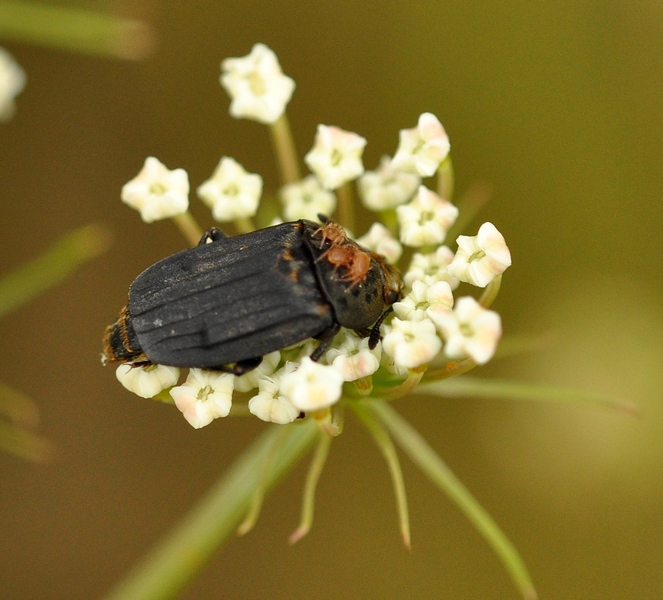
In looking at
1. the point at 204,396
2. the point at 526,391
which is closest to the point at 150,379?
the point at 204,396

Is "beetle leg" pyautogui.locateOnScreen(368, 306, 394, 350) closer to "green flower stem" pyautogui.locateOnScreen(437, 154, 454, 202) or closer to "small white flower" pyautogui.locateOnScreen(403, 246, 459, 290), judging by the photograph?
"small white flower" pyautogui.locateOnScreen(403, 246, 459, 290)

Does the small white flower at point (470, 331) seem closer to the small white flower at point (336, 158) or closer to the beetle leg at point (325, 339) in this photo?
the beetle leg at point (325, 339)

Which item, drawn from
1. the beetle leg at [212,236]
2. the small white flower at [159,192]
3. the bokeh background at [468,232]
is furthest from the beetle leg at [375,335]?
the bokeh background at [468,232]

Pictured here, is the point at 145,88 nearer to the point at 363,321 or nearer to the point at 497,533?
the point at 363,321

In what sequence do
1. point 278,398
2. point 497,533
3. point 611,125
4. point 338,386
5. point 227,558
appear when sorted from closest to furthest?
point 338,386 < point 278,398 < point 497,533 < point 611,125 < point 227,558

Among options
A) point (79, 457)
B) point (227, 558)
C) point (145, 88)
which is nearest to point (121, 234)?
point (145, 88)

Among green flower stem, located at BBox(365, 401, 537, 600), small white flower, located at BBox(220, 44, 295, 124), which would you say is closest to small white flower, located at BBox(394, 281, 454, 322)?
green flower stem, located at BBox(365, 401, 537, 600)
